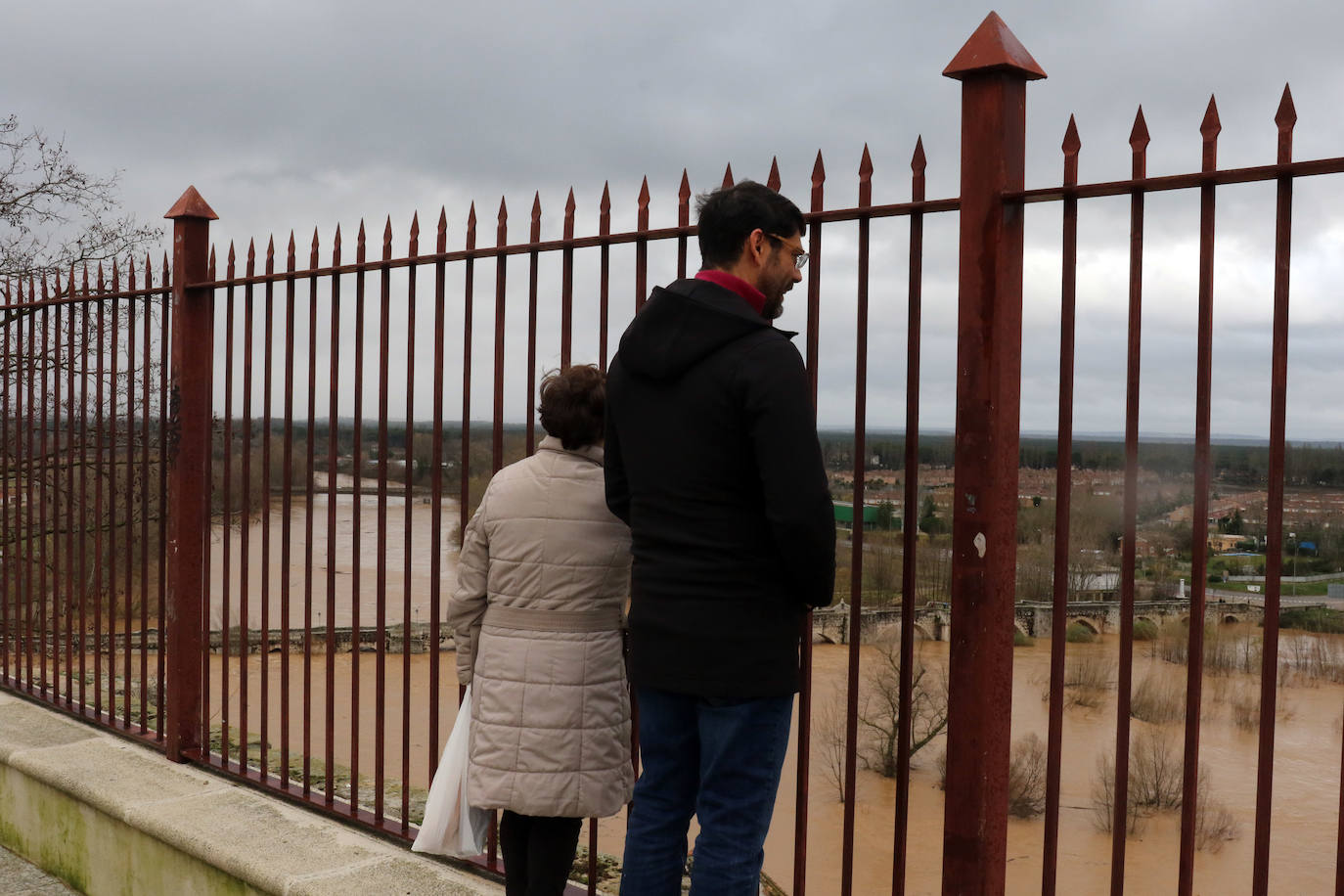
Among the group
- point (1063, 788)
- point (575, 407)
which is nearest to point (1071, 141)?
point (575, 407)

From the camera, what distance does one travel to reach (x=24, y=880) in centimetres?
418

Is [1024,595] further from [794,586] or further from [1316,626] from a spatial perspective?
[794,586]

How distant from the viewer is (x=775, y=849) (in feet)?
149

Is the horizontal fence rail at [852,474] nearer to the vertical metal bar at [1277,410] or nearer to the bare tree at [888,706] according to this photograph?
the vertical metal bar at [1277,410]

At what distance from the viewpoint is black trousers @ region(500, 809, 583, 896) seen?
2.64 meters

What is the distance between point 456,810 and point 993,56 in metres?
1.96

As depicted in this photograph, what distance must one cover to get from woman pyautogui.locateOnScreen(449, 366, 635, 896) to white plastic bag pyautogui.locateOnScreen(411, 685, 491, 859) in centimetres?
15

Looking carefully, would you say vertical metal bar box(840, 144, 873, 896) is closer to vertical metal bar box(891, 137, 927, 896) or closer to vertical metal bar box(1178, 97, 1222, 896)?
vertical metal bar box(891, 137, 927, 896)

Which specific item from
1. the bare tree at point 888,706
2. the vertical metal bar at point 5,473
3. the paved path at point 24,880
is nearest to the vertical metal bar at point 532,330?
the paved path at point 24,880

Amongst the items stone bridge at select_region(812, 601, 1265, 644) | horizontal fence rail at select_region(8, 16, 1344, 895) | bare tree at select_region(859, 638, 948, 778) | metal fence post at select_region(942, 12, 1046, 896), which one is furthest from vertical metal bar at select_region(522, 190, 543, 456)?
stone bridge at select_region(812, 601, 1265, 644)

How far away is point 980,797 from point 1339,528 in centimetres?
6894

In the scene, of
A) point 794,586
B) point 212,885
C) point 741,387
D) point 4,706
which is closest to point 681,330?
point 741,387

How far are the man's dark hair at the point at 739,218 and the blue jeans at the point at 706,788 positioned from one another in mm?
787

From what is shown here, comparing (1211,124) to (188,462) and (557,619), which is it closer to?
(557,619)
